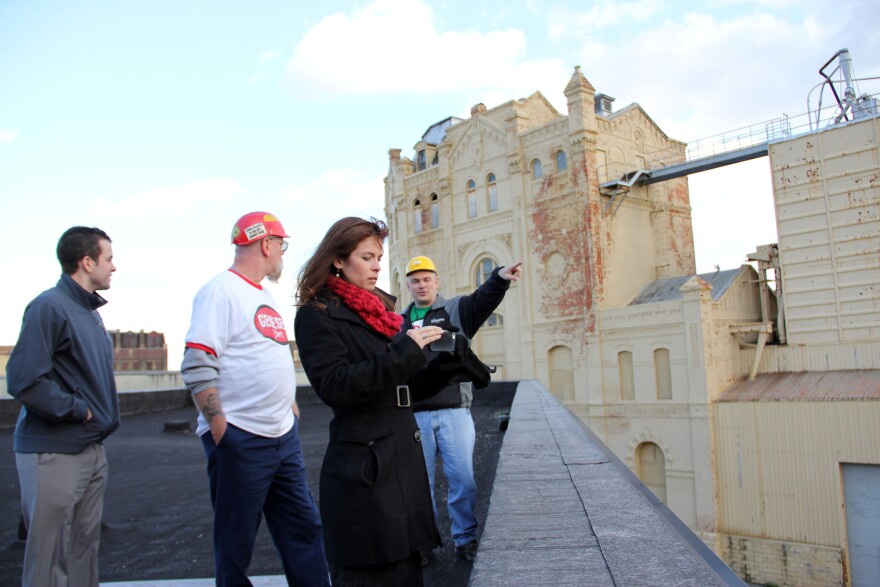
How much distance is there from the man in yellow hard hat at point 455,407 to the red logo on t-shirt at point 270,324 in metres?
1.15

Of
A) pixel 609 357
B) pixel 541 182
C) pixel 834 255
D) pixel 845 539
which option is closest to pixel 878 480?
pixel 845 539

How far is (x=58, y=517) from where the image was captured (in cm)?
320

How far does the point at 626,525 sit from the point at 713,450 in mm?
22927

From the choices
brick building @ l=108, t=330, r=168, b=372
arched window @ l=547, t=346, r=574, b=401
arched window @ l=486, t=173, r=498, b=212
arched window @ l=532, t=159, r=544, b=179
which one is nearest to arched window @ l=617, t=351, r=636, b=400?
arched window @ l=547, t=346, r=574, b=401

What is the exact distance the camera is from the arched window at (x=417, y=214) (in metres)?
36.1


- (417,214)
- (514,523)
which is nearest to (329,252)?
(514,523)

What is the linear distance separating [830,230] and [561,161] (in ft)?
37.0

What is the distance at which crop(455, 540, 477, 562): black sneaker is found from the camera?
4238 mm

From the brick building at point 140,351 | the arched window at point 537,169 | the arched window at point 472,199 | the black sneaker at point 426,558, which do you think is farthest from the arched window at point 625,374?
the black sneaker at point 426,558

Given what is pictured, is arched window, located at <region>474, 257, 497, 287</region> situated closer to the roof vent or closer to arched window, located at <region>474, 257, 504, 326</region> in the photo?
arched window, located at <region>474, 257, 504, 326</region>

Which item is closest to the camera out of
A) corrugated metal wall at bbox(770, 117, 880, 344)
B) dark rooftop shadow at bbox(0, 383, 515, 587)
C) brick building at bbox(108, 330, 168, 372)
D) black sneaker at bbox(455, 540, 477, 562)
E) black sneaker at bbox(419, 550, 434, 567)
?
black sneaker at bbox(419, 550, 434, 567)

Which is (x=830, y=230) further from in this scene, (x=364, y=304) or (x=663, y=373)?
(x=364, y=304)

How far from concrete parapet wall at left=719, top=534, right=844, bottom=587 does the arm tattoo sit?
22.1 meters

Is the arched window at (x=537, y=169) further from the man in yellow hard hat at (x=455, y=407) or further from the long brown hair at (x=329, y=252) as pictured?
the long brown hair at (x=329, y=252)
